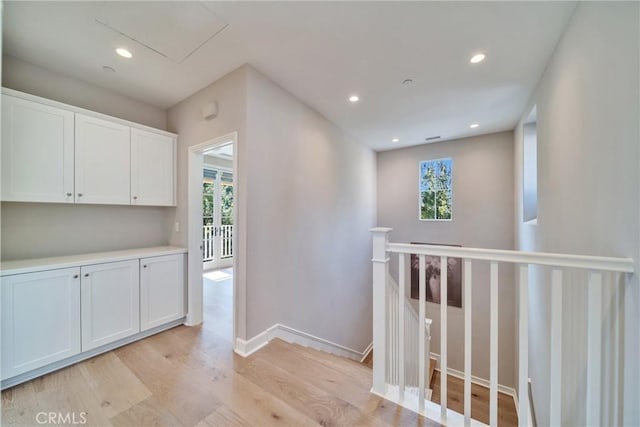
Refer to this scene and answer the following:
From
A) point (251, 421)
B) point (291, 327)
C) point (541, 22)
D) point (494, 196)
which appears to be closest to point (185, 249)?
point (291, 327)

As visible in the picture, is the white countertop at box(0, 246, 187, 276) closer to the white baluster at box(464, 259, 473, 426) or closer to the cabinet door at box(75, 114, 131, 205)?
the cabinet door at box(75, 114, 131, 205)

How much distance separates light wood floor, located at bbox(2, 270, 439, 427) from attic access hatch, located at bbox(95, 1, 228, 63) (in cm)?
266

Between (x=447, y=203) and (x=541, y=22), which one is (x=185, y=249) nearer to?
(x=541, y=22)

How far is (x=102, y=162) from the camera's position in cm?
238

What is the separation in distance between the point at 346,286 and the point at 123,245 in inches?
125

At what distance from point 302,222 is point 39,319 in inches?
94.2

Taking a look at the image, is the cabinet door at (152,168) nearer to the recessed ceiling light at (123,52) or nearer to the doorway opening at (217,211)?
the recessed ceiling light at (123,52)

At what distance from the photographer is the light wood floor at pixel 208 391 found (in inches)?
56.9

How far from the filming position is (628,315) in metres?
1.06

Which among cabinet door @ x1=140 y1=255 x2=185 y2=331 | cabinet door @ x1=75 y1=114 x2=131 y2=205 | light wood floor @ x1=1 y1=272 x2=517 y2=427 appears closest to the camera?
light wood floor @ x1=1 y1=272 x2=517 y2=427

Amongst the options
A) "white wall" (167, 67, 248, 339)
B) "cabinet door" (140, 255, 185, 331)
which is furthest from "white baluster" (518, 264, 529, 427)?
"cabinet door" (140, 255, 185, 331)

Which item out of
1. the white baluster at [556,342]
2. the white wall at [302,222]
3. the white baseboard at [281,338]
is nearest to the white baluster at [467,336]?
the white baluster at [556,342]

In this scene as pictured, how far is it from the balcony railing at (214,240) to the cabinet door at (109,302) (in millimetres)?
3440

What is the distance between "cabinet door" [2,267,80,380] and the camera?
5.68 feet
